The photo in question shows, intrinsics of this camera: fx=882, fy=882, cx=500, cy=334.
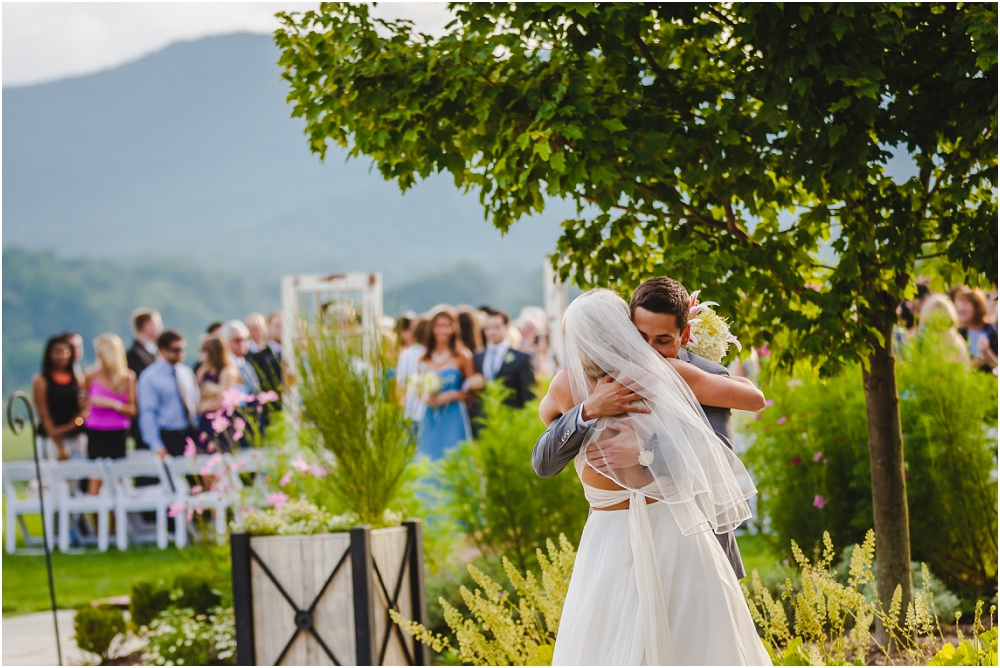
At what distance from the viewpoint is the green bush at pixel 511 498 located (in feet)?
16.8

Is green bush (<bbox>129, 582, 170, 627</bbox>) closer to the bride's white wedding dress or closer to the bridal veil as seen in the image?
the bride's white wedding dress

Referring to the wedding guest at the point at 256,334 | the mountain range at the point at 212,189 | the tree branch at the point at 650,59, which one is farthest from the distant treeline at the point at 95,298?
the tree branch at the point at 650,59

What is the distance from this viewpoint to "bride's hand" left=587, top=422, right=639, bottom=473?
2293mm

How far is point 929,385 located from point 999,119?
2059 mm

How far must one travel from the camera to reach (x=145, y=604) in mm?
5098

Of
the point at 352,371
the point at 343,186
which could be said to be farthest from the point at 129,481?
the point at 343,186

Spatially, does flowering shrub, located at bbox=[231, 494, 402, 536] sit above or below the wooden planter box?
above

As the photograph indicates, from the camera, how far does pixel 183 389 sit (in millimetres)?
9125

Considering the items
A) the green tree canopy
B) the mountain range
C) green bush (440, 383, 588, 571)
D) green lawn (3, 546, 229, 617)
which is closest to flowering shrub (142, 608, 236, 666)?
green lawn (3, 546, 229, 617)

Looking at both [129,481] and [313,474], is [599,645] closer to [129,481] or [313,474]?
[313,474]

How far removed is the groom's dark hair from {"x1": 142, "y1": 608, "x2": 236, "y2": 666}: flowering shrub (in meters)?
3.38

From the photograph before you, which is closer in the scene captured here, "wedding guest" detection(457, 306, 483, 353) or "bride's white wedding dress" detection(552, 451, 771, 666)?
"bride's white wedding dress" detection(552, 451, 771, 666)

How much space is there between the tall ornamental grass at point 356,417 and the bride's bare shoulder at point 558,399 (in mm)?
1731

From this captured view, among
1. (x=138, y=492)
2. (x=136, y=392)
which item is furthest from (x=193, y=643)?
(x=136, y=392)
